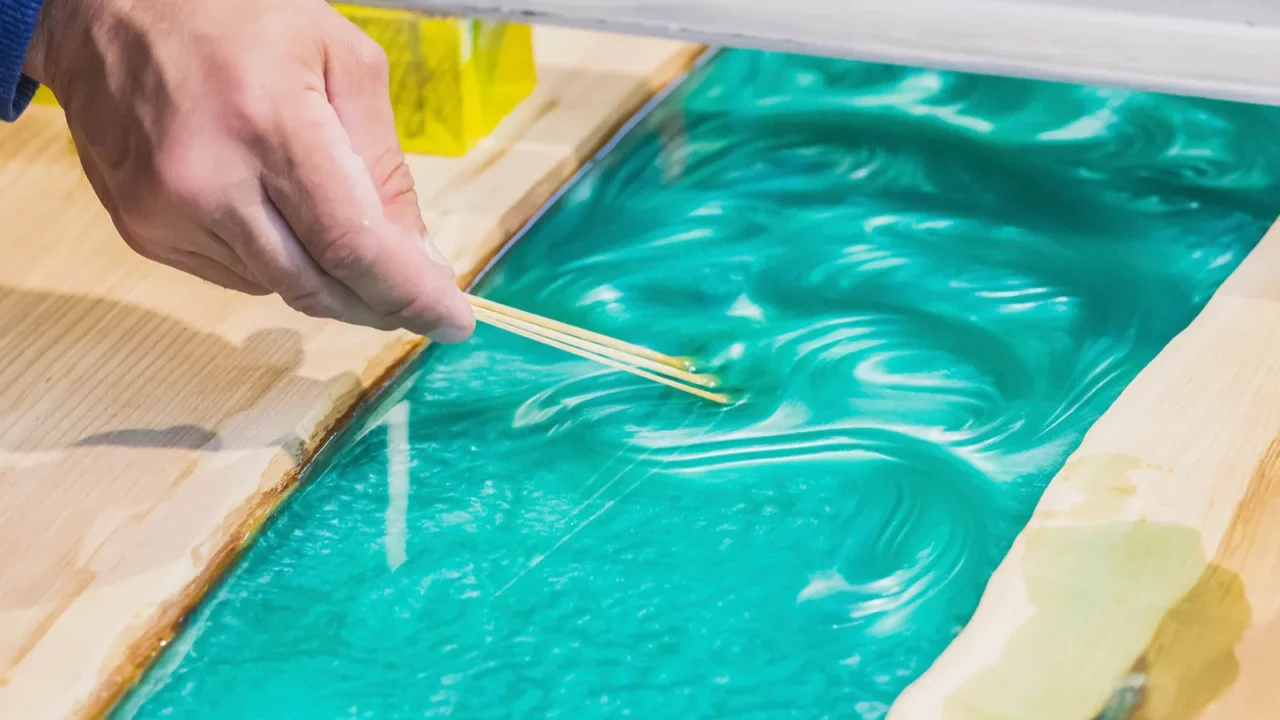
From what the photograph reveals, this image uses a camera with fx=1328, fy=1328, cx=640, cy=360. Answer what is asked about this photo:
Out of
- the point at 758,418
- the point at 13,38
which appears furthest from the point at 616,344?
the point at 13,38

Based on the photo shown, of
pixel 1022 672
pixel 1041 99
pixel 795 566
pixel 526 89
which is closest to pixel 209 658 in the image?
pixel 795 566

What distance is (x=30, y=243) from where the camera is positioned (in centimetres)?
133

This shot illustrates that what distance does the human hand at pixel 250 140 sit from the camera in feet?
2.78

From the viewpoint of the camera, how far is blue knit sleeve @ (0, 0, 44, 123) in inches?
35.6

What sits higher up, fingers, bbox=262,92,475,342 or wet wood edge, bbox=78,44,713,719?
fingers, bbox=262,92,475,342

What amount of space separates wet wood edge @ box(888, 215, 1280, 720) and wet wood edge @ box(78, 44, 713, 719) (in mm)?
495

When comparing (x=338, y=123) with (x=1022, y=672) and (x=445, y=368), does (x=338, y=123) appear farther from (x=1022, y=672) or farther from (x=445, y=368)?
Answer: (x=1022, y=672)

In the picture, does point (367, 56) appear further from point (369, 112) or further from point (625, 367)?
point (625, 367)

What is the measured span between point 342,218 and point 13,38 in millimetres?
276

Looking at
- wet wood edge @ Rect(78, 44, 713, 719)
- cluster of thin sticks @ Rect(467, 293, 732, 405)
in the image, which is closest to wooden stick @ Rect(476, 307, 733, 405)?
cluster of thin sticks @ Rect(467, 293, 732, 405)

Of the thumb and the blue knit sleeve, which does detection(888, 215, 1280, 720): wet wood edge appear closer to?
the thumb

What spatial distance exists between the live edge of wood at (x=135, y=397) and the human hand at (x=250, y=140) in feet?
0.64

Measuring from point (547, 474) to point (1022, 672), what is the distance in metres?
0.39

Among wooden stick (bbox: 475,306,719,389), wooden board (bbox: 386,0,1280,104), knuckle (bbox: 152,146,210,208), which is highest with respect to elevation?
wooden board (bbox: 386,0,1280,104)
